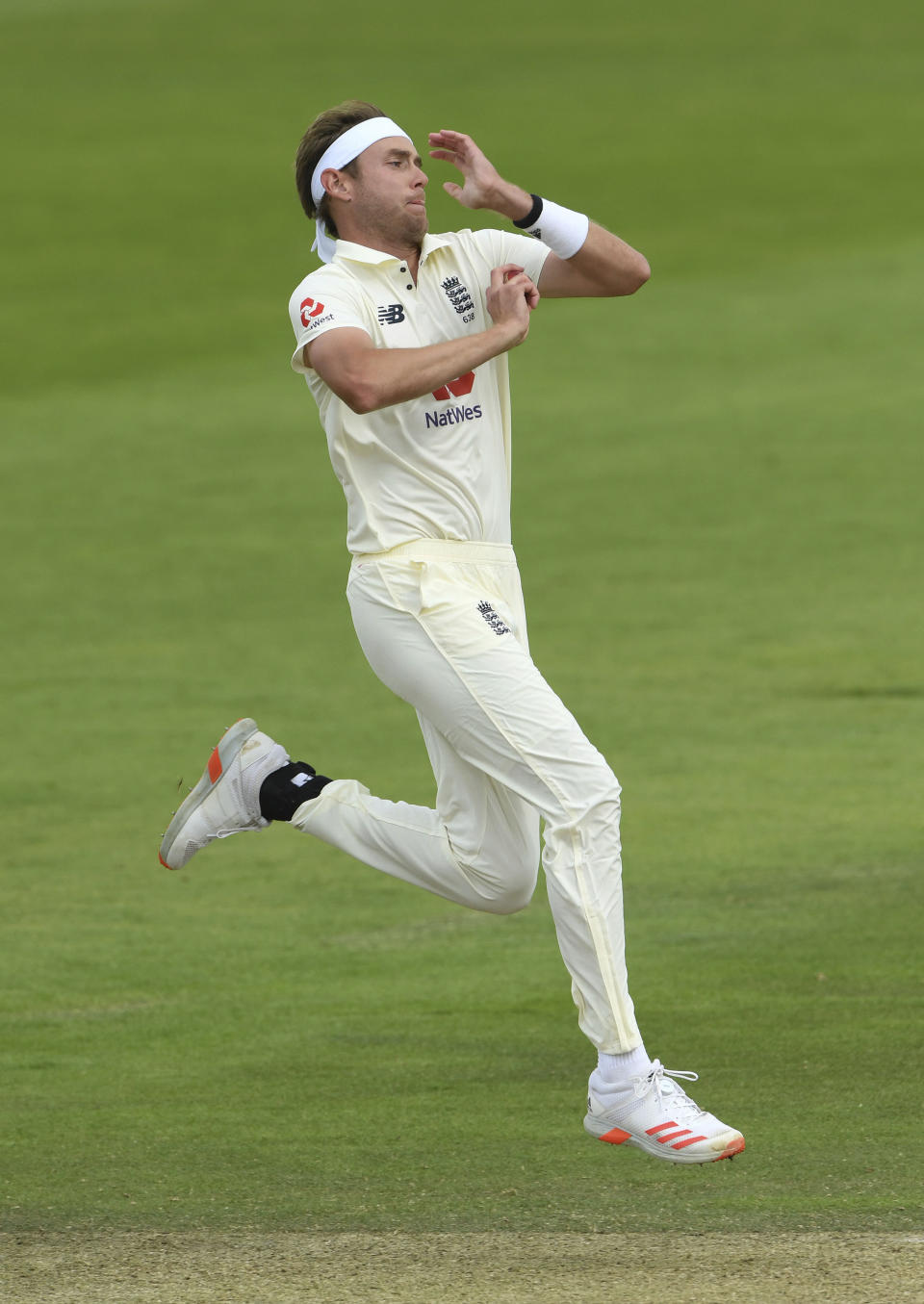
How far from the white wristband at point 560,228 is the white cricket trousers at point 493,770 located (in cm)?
94

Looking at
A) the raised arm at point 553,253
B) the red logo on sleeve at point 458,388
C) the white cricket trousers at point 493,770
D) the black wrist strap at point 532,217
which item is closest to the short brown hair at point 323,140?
the raised arm at point 553,253

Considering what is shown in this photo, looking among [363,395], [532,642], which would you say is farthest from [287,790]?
[532,642]

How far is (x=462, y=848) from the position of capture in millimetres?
6520

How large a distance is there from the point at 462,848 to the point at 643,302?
2453cm

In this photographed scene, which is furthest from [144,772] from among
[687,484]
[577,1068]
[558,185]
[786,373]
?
[558,185]

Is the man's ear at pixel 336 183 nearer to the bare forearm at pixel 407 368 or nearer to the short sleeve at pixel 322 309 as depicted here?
the short sleeve at pixel 322 309

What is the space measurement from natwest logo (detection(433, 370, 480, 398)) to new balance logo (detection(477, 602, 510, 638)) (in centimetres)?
63

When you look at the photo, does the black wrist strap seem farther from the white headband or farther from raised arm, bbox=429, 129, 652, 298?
the white headband

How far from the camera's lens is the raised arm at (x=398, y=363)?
19.5 feet

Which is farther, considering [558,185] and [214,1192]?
[558,185]

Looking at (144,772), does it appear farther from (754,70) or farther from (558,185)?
(754,70)

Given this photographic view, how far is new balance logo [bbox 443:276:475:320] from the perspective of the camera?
256 inches

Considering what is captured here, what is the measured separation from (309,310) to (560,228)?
2.74ft

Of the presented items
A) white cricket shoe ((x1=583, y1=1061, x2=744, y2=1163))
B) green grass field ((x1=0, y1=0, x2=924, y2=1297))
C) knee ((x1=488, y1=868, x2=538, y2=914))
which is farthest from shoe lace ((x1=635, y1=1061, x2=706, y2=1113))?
knee ((x1=488, y1=868, x2=538, y2=914))
